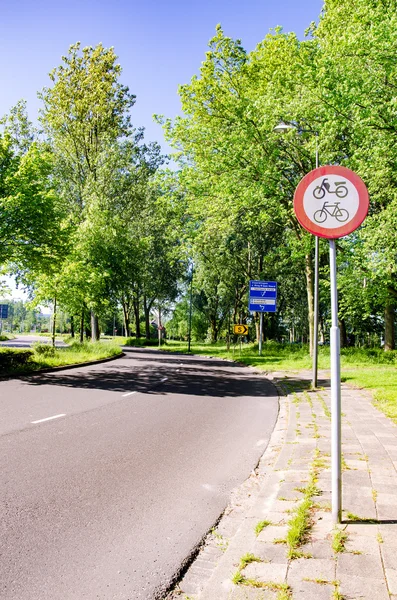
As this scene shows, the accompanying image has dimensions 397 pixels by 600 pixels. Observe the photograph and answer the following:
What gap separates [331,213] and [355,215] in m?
0.20

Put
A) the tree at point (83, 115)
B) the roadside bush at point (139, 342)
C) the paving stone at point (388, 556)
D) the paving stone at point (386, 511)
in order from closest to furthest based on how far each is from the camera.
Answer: the paving stone at point (388, 556)
the paving stone at point (386, 511)
the tree at point (83, 115)
the roadside bush at point (139, 342)

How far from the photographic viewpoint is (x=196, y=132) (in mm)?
21812

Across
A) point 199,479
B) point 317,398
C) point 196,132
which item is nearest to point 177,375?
point 317,398

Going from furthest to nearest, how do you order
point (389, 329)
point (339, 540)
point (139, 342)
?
1. point (139, 342)
2. point (389, 329)
3. point (339, 540)

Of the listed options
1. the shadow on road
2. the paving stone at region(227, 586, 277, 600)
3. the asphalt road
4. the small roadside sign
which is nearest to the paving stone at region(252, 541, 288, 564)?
the paving stone at region(227, 586, 277, 600)

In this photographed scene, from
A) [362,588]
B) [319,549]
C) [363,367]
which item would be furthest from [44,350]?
[362,588]

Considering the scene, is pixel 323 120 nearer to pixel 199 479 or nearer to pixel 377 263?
→ pixel 377 263

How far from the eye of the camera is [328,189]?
4133 millimetres

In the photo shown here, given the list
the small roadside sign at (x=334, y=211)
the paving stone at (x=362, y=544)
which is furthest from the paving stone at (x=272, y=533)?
the small roadside sign at (x=334, y=211)

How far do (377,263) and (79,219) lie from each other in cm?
2318

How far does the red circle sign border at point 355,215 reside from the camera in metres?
4.02

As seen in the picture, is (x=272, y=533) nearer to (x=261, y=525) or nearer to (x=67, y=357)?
(x=261, y=525)

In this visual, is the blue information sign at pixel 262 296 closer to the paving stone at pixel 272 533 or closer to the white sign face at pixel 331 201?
the white sign face at pixel 331 201

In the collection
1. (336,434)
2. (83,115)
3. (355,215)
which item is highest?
(83,115)
